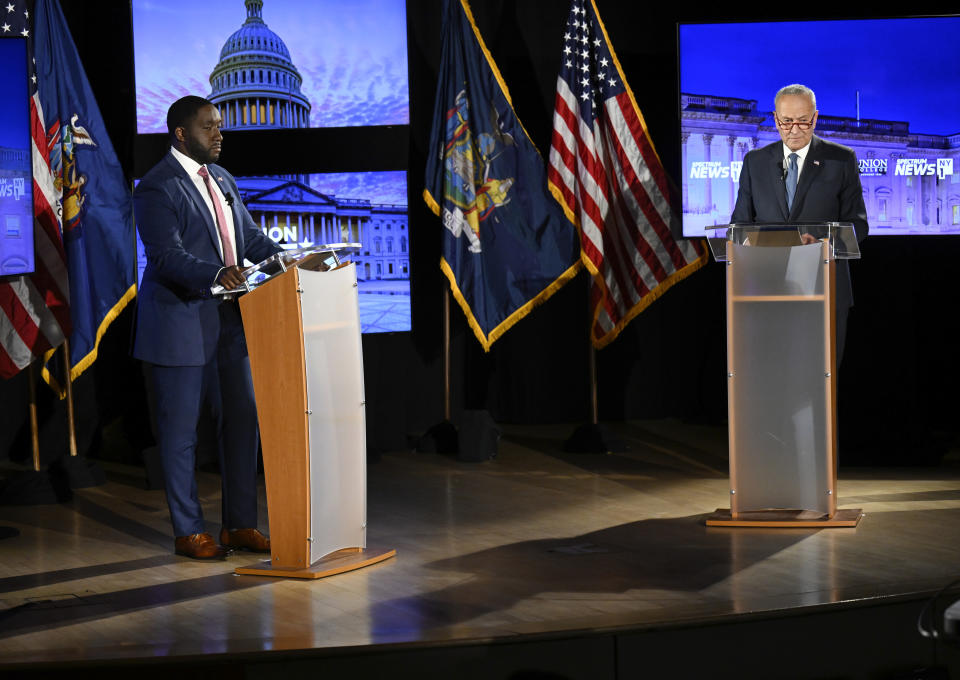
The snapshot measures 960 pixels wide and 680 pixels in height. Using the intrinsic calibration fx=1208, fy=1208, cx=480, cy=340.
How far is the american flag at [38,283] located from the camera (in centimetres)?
523

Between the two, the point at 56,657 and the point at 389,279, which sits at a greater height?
the point at 389,279

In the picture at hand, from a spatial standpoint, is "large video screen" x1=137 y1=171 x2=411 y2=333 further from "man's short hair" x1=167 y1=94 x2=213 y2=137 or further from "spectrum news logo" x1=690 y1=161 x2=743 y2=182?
"man's short hair" x1=167 y1=94 x2=213 y2=137

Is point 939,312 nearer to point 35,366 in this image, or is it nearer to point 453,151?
point 453,151

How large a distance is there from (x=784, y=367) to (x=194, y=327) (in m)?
2.10

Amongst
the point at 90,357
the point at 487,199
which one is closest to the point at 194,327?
the point at 90,357

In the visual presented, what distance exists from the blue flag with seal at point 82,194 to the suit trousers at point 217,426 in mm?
1642

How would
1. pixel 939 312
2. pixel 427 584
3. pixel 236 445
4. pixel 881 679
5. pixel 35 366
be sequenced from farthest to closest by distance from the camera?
pixel 939 312 < pixel 35 366 < pixel 236 445 < pixel 427 584 < pixel 881 679

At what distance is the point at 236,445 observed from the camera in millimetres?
4254

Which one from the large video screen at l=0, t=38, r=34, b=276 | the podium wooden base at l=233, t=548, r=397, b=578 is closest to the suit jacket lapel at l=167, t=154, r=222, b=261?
the large video screen at l=0, t=38, r=34, b=276

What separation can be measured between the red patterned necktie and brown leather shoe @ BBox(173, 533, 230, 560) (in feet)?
3.14

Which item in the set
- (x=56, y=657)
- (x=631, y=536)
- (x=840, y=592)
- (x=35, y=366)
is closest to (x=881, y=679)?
(x=840, y=592)

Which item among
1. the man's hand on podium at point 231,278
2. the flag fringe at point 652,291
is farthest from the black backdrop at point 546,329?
the man's hand on podium at point 231,278

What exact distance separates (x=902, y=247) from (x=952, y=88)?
A: 90cm

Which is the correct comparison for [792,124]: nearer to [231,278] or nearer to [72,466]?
[231,278]
